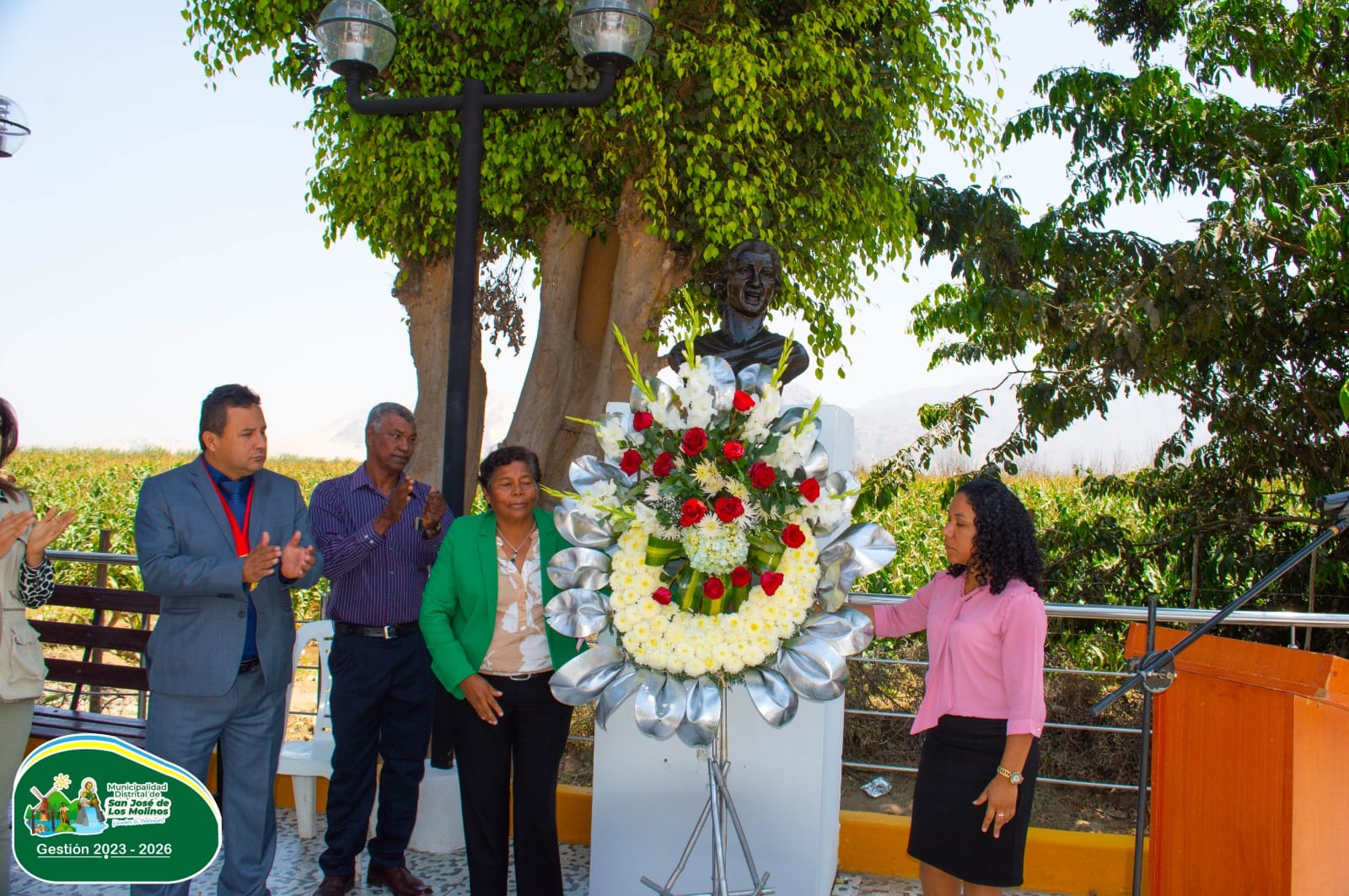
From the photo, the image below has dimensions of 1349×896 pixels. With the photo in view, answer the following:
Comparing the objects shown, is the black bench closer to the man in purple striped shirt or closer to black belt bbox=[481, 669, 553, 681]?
the man in purple striped shirt

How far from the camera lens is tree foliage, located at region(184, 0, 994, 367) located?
302 inches

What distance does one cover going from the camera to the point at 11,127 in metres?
6.06

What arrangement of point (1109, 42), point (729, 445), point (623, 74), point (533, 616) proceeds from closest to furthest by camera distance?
point (729, 445)
point (533, 616)
point (623, 74)
point (1109, 42)

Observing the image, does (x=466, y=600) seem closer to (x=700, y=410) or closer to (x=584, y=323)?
(x=700, y=410)

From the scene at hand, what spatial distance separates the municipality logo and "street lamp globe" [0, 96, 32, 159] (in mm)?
4797

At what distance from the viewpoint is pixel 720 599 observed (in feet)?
9.27

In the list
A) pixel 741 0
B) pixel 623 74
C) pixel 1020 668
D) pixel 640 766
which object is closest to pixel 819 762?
pixel 640 766

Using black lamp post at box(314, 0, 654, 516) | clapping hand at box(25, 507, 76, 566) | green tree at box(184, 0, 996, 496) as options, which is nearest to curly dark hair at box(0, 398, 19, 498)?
clapping hand at box(25, 507, 76, 566)

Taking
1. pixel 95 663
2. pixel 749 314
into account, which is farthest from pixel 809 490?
pixel 95 663

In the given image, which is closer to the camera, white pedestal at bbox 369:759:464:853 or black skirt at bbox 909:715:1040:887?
black skirt at bbox 909:715:1040:887

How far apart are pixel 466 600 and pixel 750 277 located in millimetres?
1729

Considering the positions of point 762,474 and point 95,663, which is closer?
point 762,474

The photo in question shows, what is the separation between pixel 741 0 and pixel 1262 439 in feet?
16.4

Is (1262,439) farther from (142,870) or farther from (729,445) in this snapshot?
(142,870)
